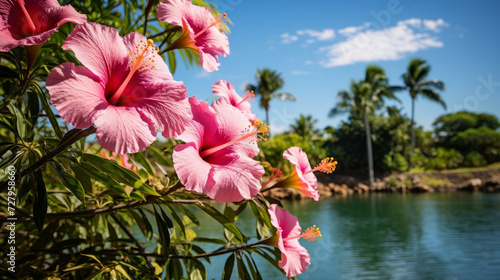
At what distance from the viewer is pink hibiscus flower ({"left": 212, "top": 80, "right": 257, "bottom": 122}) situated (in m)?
0.88

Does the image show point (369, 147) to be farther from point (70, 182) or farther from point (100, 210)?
point (70, 182)

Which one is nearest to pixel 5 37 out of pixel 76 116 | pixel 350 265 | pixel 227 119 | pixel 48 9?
pixel 48 9

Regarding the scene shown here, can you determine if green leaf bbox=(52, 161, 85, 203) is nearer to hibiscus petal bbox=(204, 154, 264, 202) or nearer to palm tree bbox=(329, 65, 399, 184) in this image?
hibiscus petal bbox=(204, 154, 264, 202)

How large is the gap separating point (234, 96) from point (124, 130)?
0.43 m

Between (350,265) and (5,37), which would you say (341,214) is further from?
(5,37)

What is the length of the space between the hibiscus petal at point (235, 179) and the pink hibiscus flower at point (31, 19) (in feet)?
1.14

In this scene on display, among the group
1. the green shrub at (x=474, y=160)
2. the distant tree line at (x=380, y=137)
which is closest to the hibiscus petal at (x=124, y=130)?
the distant tree line at (x=380, y=137)

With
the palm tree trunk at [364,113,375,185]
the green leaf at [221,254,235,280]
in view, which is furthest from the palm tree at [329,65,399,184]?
the green leaf at [221,254,235,280]

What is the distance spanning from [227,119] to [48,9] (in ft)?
1.21

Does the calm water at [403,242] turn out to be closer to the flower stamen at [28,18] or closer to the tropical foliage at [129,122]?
the tropical foliage at [129,122]

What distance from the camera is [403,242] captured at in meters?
9.25

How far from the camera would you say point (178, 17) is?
0.77 m

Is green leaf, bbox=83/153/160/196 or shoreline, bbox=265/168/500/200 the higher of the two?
green leaf, bbox=83/153/160/196

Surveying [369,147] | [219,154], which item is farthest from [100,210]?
[369,147]
